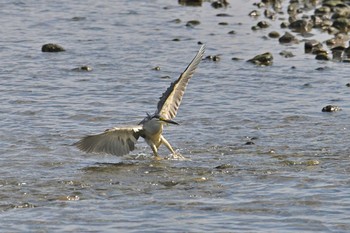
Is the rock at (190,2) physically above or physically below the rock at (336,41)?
below

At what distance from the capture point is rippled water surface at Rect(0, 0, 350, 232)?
32.0ft

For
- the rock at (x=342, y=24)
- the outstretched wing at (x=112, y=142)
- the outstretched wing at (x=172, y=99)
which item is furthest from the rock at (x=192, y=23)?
the outstretched wing at (x=112, y=142)

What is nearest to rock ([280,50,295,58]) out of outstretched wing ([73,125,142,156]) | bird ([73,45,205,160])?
bird ([73,45,205,160])

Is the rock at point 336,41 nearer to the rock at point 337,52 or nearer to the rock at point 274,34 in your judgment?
the rock at point 337,52

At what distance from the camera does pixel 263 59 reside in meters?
17.7

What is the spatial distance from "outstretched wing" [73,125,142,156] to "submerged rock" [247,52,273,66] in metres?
5.90

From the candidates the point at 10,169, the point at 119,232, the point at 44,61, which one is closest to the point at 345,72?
the point at 44,61

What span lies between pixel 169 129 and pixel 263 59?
175 inches

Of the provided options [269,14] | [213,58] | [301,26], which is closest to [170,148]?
[213,58]

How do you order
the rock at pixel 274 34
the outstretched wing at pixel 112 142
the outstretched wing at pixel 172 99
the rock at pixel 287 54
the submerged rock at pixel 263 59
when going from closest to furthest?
the outstretched wing at pixel 112 142 → the outstretched wing at pixel 172 99 → the submerged rock at pixel 263 59 → the rock at pixel 287 54 → the rock at pixel 274 34

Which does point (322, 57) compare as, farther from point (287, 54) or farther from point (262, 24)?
point (262, 24)

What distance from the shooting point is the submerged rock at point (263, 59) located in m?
17.6

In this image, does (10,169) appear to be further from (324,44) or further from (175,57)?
(324,44)

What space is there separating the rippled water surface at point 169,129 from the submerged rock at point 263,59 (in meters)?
0.18
